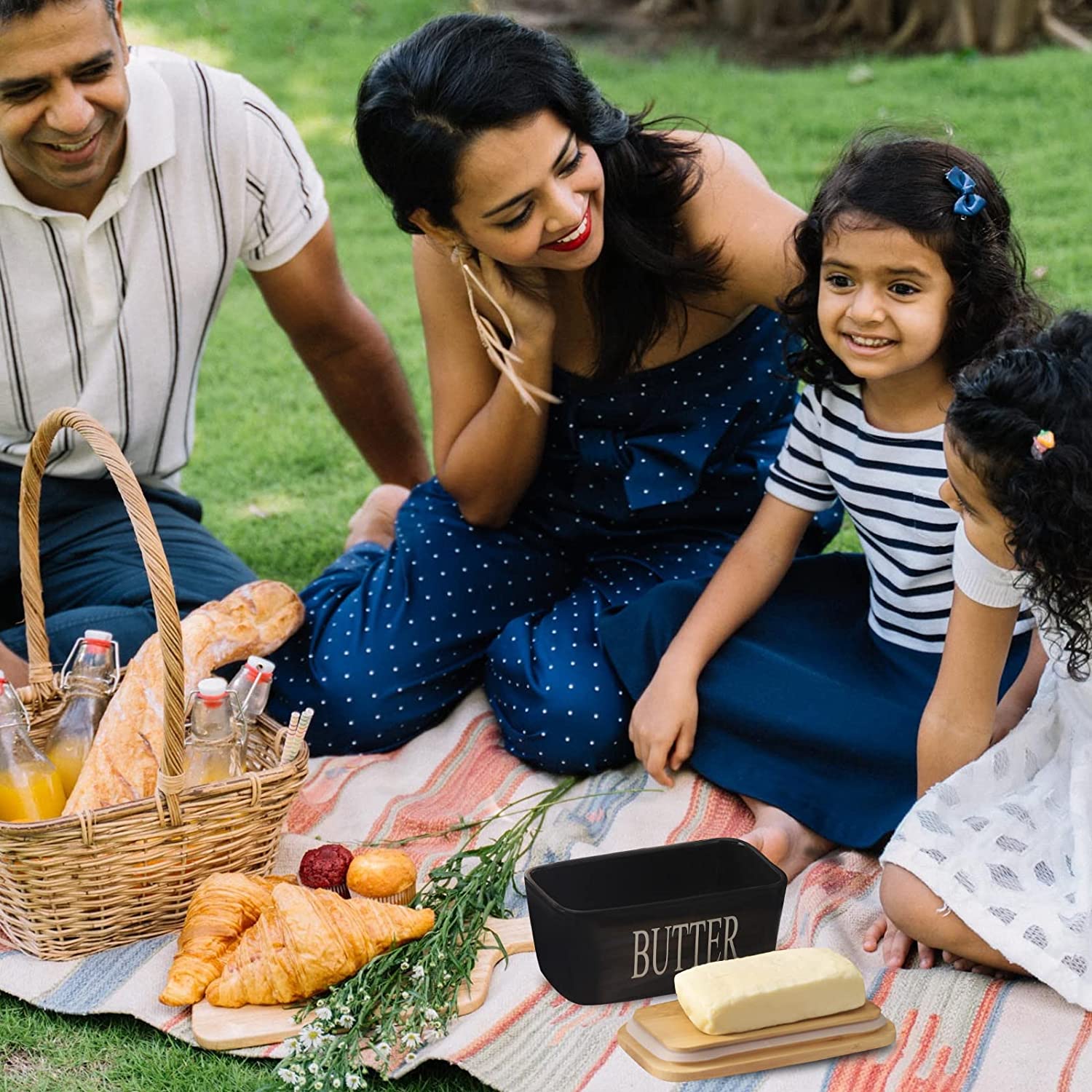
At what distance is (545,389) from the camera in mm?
3092

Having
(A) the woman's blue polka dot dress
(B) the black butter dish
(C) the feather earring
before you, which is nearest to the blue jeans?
(A) the woman's blue polka dot dress

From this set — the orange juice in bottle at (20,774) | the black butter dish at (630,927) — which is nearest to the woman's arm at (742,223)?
the black butter dish at (630,927)

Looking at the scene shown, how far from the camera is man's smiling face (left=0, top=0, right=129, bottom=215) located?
9.32 ft

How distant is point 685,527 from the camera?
3.24 metres

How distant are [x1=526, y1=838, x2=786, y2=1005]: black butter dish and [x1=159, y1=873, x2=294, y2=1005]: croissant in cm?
44

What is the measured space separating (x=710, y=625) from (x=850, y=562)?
375mm

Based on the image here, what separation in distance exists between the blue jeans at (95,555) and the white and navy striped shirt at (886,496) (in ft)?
4.20

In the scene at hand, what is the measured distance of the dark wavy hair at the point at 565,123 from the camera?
8.53 ft

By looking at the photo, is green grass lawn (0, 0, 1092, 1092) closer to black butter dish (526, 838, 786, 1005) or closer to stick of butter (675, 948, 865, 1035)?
black butter dish (526, 838, 786, 1005)

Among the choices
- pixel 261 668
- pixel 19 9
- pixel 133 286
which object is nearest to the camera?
pixel 261 668

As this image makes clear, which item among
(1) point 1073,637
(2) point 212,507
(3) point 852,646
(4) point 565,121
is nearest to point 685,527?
(3) point 852,646

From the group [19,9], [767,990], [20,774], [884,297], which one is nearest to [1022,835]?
[767,990]

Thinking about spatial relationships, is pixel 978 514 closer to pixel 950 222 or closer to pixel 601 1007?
pixel 950 222

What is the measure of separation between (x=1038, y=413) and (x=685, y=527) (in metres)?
1.20
